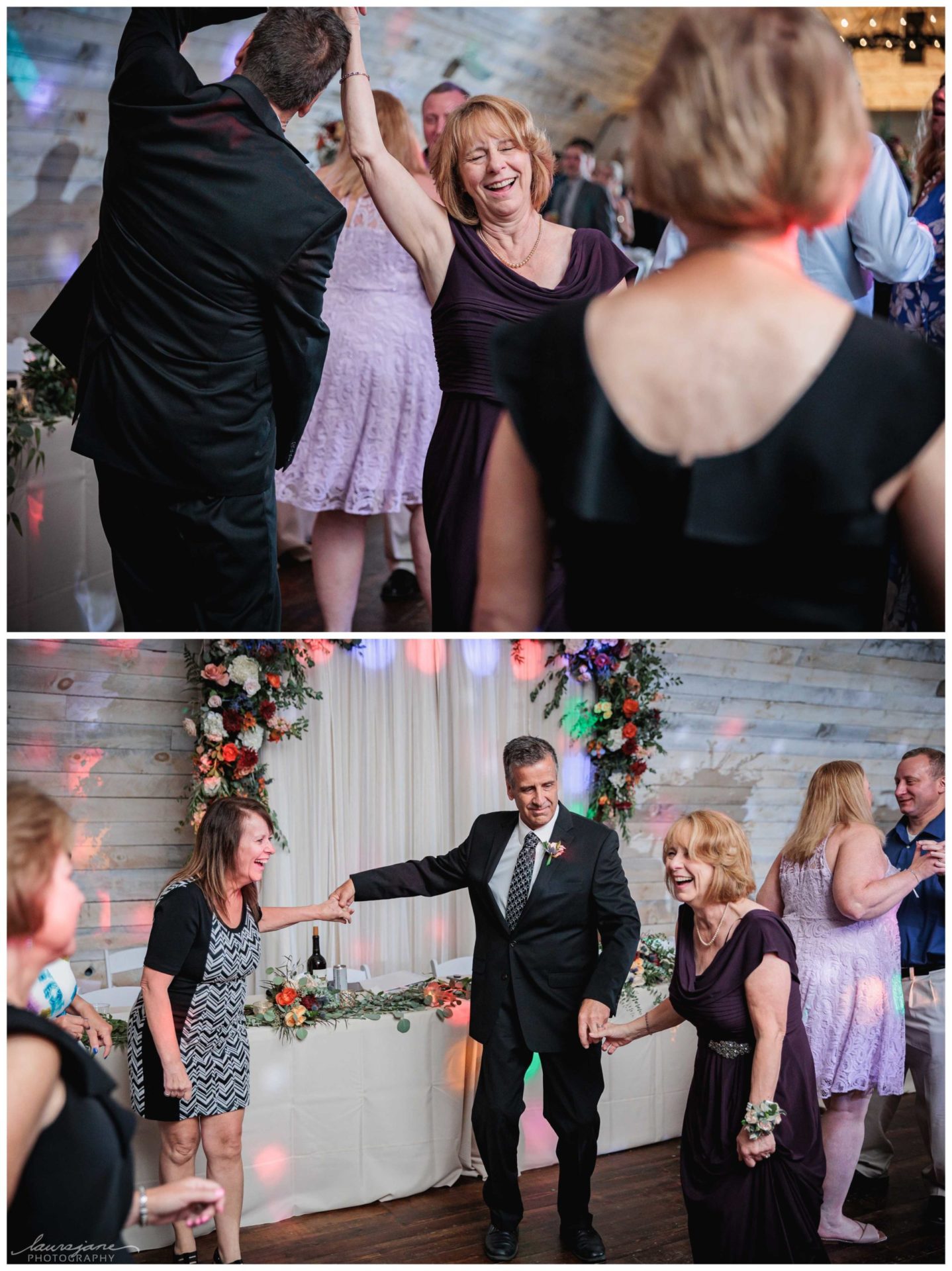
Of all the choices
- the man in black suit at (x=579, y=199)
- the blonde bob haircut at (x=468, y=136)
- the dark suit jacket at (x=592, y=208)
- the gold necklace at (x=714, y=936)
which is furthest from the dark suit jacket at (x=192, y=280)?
the dark suit jacket at (x=592, y=208)

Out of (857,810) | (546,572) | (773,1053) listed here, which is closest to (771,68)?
(546,572)

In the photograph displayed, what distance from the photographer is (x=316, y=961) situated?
4023 millimetres

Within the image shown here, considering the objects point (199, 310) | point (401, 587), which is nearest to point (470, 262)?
point (199, 310)

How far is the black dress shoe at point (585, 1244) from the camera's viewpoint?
3271mm

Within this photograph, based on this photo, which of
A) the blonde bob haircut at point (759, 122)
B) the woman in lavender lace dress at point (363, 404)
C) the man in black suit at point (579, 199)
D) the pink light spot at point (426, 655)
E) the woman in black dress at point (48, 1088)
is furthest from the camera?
the man in black suit at point (579, 199)

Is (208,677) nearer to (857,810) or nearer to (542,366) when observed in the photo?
(857,810)

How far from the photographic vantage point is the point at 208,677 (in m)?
4.07

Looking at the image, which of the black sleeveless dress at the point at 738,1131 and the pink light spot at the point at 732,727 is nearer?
the black sleeveless dress at the point at 738,1131

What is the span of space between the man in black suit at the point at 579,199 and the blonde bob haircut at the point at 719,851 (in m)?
A: 4.89

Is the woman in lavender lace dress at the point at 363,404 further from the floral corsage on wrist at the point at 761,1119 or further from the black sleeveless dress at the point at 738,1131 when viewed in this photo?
the floral corsage on wrist at the point at 761,1119

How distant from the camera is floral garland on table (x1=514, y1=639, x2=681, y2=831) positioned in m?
4.90

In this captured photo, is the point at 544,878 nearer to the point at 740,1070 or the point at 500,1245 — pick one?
the point at 740,1070

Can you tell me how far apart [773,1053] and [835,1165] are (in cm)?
101

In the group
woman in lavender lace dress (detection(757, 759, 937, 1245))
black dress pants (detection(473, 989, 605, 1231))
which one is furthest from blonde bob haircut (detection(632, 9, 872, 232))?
black dress pants (detection(473, 989, 605, 1231))
